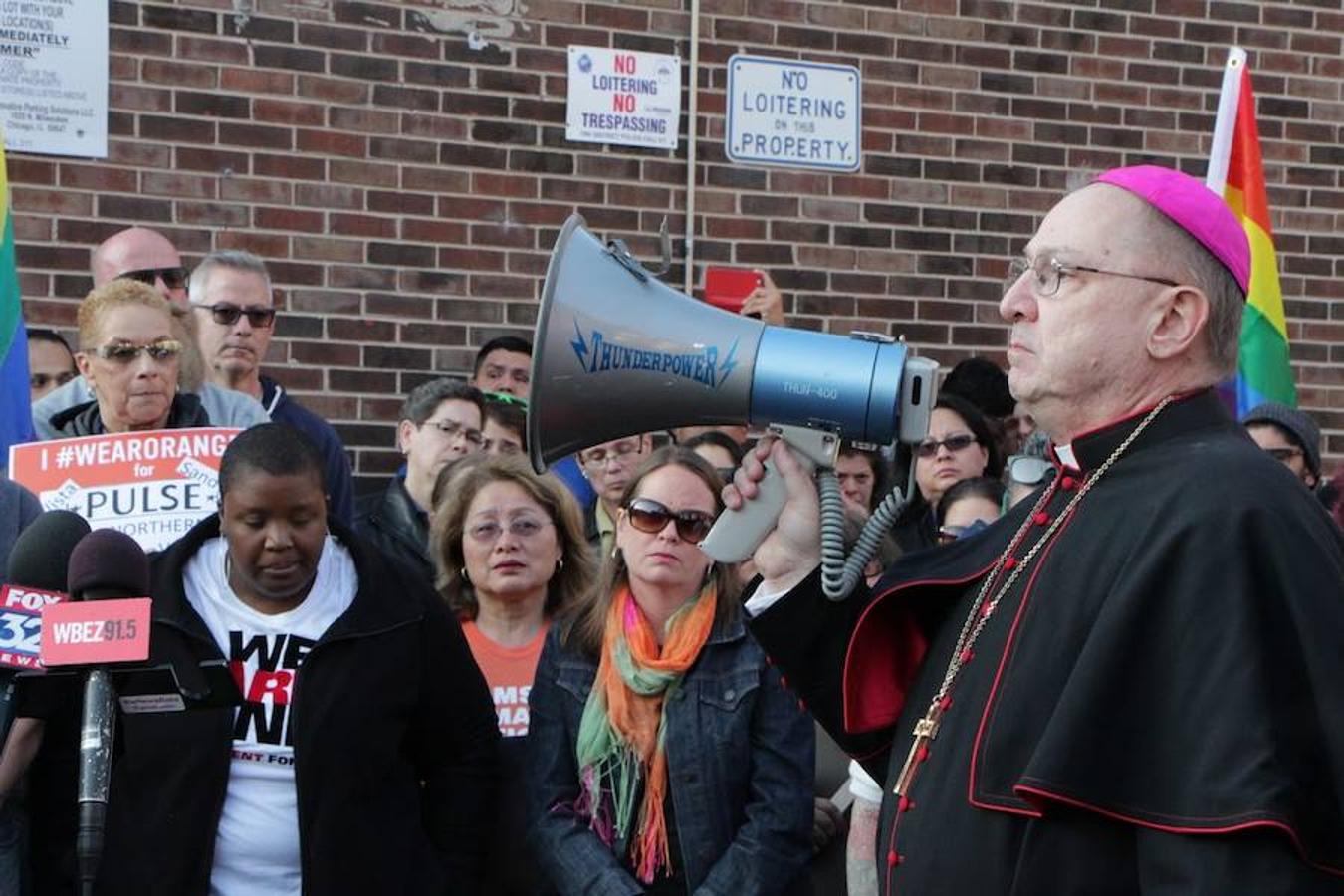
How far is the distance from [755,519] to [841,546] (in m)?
0.16

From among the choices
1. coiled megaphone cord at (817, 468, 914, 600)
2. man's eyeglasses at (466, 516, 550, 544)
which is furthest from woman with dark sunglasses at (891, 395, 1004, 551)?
coiled megaphone cord at (817, 468, 914, 600)

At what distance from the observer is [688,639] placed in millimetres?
4605

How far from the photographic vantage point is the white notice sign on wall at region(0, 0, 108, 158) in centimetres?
653

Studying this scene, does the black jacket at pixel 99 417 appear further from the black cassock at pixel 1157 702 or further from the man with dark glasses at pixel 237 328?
the black cassock at pixel 1157 702

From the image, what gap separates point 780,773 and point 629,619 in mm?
543

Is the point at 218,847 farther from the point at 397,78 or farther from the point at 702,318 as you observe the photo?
the point at 397,78

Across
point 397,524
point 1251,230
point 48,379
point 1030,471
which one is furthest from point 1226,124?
point 48,379

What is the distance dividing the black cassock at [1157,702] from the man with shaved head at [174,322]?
122 inches

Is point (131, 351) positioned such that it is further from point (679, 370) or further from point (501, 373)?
point (679, 370)

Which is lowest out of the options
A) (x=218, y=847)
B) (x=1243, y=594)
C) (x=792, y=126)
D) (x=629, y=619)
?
(x=218, y=847)

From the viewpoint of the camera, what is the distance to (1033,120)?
7.85 metres

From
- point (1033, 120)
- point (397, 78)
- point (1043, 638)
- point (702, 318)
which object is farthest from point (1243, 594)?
point (1033, 120)

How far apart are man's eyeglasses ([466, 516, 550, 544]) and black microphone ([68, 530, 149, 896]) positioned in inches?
64.3

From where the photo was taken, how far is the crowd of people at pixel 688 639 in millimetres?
2404
